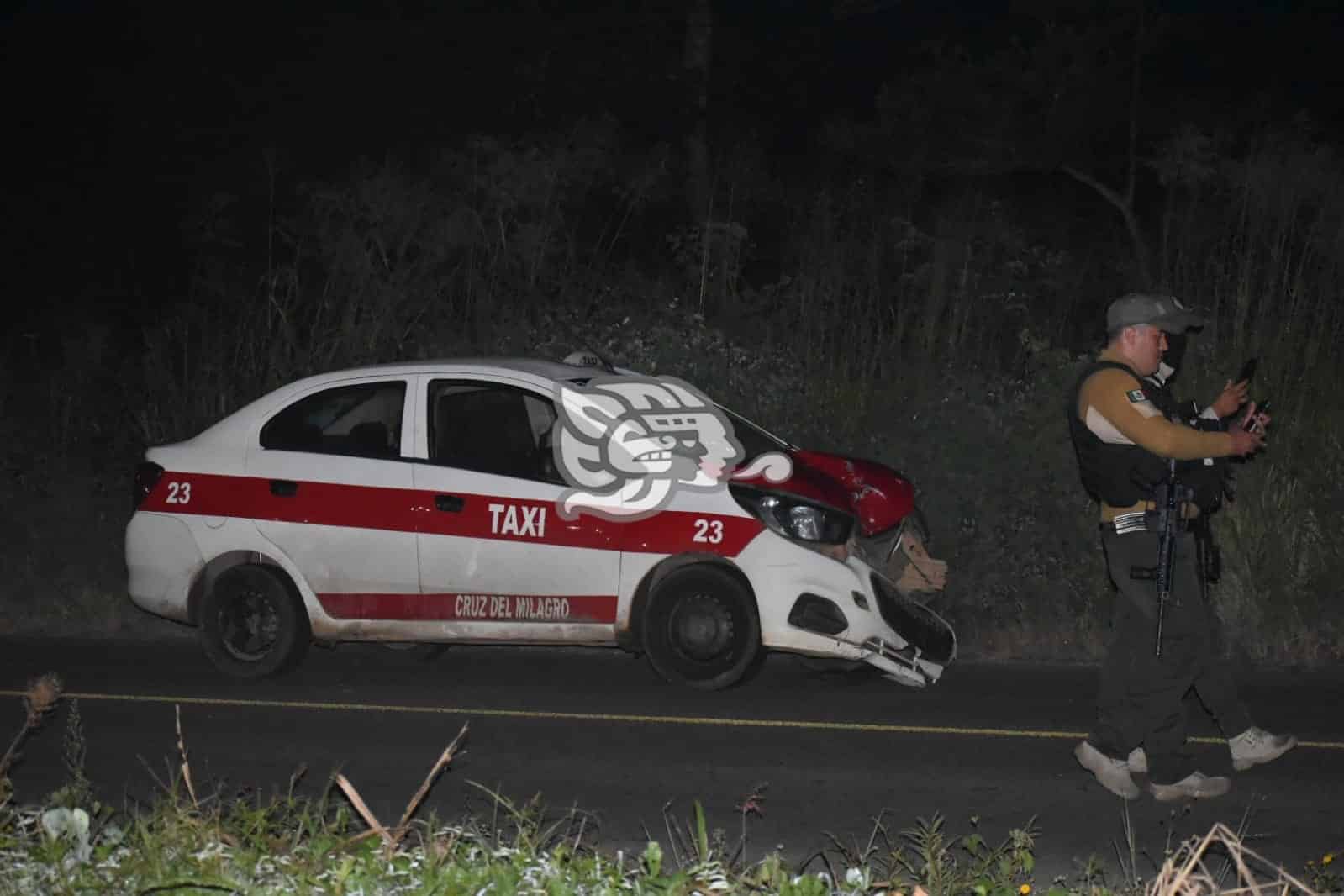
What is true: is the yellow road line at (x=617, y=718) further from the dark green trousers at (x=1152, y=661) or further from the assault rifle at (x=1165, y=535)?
the assault rifle at (x=1165, y=535)

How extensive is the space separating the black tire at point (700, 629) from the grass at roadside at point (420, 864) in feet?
9.97

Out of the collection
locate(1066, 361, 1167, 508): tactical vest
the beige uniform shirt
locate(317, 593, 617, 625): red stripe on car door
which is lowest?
locate(317, 593, 617, 625): red stripe on car door

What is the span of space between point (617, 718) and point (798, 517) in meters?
1.38

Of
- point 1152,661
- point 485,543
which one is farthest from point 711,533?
point 1152,661

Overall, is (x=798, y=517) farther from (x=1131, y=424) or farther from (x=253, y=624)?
(x=253, y=624)

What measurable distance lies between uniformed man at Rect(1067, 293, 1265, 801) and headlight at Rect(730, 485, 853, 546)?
2.21 metres

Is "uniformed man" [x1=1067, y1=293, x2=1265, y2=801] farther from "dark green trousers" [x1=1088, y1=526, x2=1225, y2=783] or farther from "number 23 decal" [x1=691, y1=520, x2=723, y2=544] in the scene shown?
"number 23 decal" [x1=691, y1=520, x2=723, y2=544]

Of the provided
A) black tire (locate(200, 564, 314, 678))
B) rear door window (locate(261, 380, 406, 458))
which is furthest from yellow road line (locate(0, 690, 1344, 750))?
rear door window (locate(261, 380, 406, 458))

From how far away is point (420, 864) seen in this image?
4.97m

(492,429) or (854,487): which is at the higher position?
(492,429)

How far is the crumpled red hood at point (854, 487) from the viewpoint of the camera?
927cm

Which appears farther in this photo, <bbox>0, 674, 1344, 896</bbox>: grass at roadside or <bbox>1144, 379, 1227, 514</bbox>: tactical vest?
<bbox>1144, 379, 1227, 514</bbox>: tactical vest

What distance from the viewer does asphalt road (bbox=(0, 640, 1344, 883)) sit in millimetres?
6672

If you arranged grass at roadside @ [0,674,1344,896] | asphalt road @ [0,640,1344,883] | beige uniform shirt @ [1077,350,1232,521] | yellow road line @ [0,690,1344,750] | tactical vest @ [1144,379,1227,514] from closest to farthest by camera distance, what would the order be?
grass at roadside @ [0,674,1344,896] → asphalt road @ [0,640,1344,883] → beige uniform shirt @ [1077,350,1232,521] → tactical vest @ [1144,379,1227,514] → yellow road line @ [0,690,1344,750]
